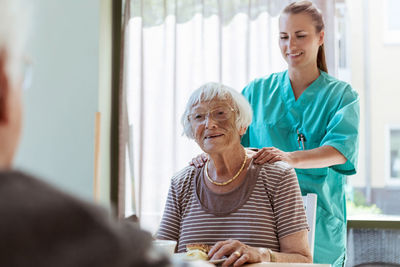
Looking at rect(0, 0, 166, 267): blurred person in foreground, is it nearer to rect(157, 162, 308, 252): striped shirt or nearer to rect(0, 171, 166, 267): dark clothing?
rect(0, 171, 166, 267): dark clothing

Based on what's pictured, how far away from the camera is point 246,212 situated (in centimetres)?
155

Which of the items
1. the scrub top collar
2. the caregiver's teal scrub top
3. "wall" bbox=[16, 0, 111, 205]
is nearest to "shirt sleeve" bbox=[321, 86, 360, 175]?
the caregiver's teal scrub top

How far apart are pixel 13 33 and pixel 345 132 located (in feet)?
5.34

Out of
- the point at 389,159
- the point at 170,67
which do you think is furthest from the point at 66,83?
the point at 389,159

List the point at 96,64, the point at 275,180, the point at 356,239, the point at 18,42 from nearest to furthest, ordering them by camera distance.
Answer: the point at 18,42 < the point at 275,180 < the point at 356,239 < the point at 96,64

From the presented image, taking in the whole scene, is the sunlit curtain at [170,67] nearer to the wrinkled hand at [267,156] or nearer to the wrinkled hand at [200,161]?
the wrinkled hand at [200,161]

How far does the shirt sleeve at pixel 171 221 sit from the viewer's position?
5.33 feet

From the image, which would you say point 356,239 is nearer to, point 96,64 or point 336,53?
point 336,53

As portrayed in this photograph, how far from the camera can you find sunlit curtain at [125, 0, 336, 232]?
2865 millimetres

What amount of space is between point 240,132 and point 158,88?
1.33m

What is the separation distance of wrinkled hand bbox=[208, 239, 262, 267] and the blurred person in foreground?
2.96 feet

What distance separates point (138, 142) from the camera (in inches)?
116

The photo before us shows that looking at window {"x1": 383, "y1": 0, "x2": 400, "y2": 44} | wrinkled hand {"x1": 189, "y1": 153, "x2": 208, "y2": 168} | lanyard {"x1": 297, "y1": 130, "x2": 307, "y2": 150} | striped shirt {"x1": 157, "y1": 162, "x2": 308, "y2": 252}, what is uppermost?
window {"x1": 383, "y1": 0, "x2": 400, "y2": 44}

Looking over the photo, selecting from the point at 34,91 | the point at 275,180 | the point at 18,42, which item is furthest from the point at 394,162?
the point at 18,42
